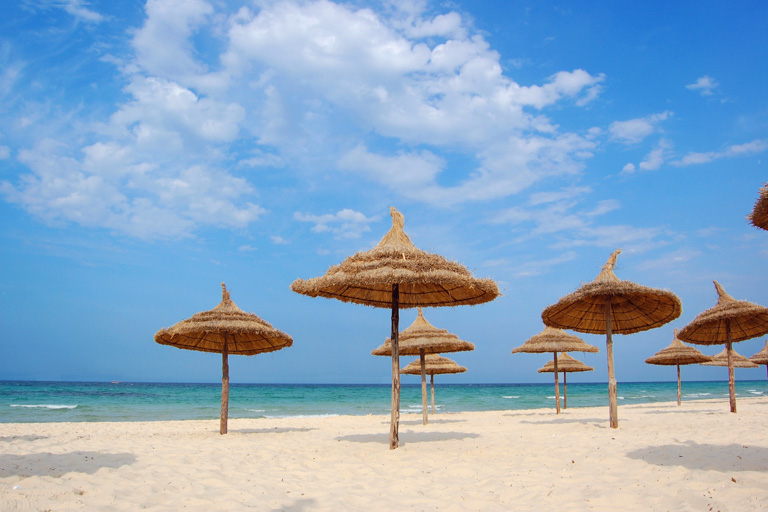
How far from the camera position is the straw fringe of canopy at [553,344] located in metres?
15.1

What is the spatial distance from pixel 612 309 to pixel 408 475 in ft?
23.2

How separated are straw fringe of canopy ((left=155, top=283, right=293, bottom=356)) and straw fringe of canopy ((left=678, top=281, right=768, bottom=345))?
9970 mm

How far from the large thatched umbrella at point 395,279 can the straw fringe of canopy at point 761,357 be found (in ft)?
77.8

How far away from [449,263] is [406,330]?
6.01 meters

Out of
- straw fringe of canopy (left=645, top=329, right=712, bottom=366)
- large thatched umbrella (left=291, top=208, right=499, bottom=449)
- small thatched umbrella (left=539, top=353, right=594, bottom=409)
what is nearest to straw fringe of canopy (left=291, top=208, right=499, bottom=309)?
large thatched umbrella (left=291, top=208, right=499, bottom=449)

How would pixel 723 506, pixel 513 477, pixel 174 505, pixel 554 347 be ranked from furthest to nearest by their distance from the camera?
1. pixel 554 347
2. pixel 513 477
3. pixel 174 505
4. pixel 723 506

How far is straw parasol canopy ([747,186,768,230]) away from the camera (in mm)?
4461

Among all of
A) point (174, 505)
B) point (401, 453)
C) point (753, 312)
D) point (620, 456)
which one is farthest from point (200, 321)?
point (753, 312)

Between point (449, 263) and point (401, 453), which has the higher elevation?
point (449, 263)

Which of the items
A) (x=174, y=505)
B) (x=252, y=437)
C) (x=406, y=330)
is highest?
(x=406, y=330)

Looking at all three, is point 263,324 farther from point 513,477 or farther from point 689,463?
point 689,463

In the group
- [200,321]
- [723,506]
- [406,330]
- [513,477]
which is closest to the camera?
[723,506]

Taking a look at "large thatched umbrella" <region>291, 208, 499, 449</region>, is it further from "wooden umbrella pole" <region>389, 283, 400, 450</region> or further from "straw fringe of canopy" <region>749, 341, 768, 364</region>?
"straw fringe of canopy" <region>749, 341, 768, 364</region>

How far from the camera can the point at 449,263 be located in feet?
22.6
